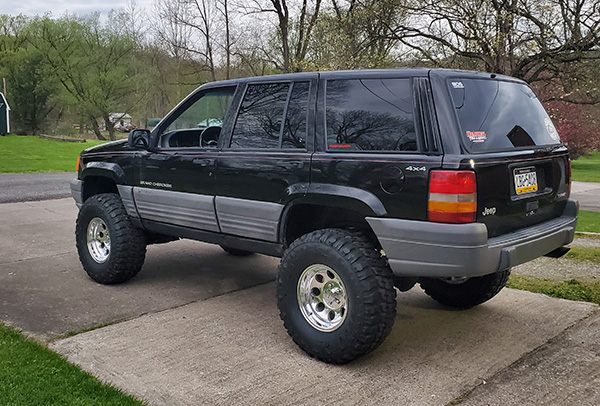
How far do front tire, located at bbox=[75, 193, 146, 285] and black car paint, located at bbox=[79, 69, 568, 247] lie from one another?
79 centimetres

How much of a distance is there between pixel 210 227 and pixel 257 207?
637 millimetres

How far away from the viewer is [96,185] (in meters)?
6.15

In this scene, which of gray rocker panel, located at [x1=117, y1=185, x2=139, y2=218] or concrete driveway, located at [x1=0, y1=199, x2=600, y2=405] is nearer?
concrete driveway, located at [x1=0, y1=199, x2=600, y2=405]

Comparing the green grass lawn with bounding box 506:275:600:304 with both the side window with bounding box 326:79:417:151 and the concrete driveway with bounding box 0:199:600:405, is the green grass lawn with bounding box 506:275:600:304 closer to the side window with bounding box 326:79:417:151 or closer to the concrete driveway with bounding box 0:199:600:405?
the concrete driveway with bounding box 0:199:600:405

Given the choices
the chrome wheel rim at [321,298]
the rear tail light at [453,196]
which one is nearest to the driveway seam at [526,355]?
the chrome wheel rim at [321,298]

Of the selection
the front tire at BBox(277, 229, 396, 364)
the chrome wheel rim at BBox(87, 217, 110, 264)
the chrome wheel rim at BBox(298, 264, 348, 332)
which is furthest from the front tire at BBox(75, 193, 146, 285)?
the chrome wheel rim at BBox(298, 264, 348, 332)

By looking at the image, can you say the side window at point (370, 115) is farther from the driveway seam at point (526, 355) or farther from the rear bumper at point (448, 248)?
the driveway seam at point (526, 355)

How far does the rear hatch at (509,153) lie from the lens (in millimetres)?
3553

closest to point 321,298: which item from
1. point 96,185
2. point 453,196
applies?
point 453,196

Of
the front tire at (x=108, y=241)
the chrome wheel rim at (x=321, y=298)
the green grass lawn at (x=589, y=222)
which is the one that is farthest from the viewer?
the green grass lawn at (x=589, y=222)

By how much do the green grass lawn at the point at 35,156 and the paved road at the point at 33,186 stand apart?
164 centimetres

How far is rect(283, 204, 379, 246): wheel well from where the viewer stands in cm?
419

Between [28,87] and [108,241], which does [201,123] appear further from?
[28,87]

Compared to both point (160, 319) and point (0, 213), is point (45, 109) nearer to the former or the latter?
point (0, 213)
